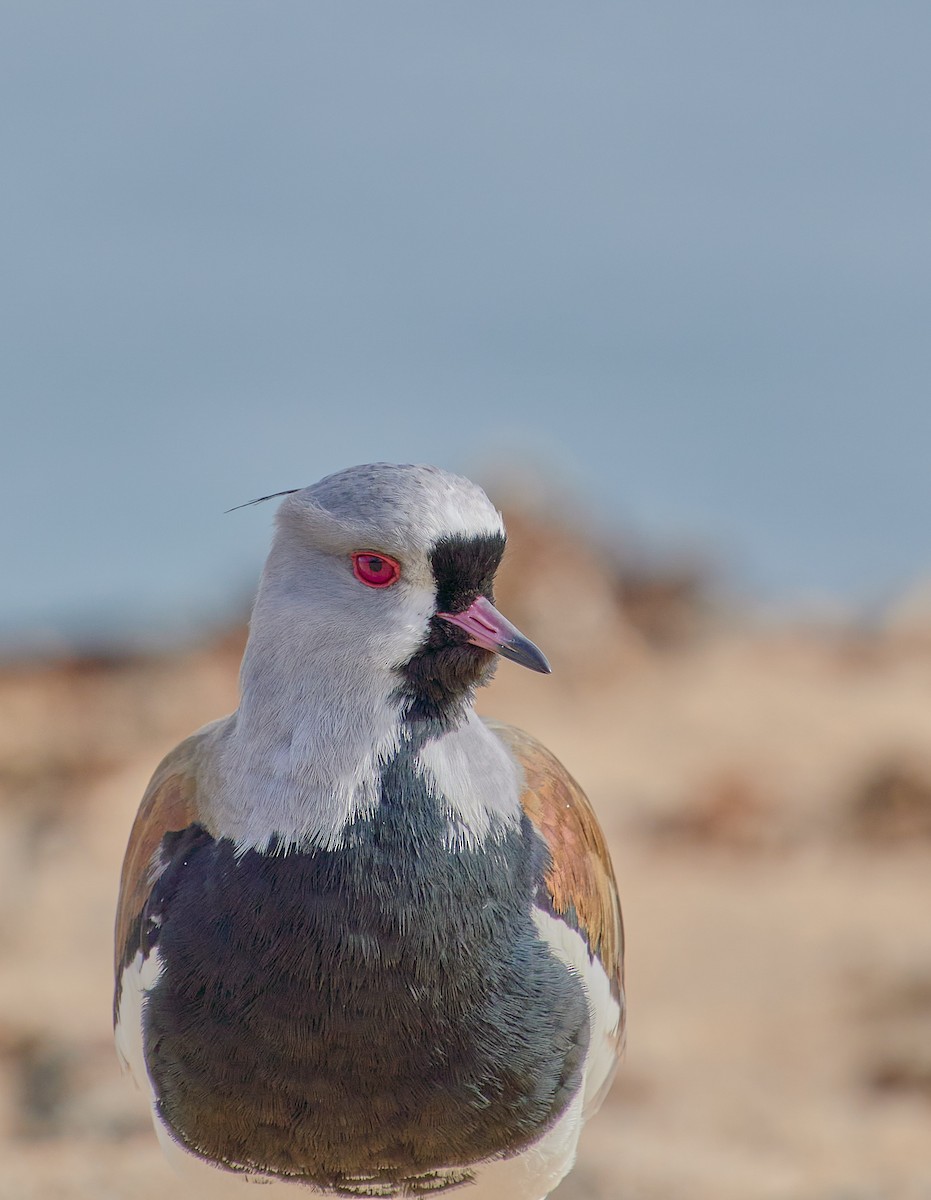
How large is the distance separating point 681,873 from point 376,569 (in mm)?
8550

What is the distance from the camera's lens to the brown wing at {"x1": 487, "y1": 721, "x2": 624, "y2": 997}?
3908mm

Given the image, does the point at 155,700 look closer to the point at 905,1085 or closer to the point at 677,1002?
the point at 677,1002

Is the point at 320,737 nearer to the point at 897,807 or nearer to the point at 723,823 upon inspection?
the point at 723,823

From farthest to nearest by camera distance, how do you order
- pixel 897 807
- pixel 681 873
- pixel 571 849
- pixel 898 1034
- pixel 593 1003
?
pixel 897 807, pixel 681 873, pixel 898 1034, pixel 571 849, pixel 593 1003

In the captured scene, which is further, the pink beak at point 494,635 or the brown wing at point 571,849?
the brown wing at point 571,849

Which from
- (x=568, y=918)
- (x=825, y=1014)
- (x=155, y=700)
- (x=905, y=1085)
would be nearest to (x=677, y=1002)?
(x=825, y=1014)

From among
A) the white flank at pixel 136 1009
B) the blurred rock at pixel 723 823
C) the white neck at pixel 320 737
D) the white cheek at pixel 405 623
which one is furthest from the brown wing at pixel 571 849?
the blurred rock at pixel 723 823

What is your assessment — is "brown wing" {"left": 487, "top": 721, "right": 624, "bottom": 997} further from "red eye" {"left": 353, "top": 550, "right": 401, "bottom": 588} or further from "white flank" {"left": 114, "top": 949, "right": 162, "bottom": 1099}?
"white flank" {"left": 114, "top": 949, "right": 162, "bottom": 1099}

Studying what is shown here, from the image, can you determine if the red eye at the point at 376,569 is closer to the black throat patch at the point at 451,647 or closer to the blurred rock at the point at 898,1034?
the black throat patch at the point at 451,647

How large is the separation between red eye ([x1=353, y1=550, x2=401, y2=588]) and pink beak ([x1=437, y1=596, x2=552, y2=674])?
0.14m

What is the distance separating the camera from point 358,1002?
3414 millimetres

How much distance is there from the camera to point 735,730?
1441 cm

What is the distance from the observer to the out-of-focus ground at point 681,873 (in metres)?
7.38

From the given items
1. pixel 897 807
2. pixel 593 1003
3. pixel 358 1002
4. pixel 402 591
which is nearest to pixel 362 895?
pixel 358 1002
